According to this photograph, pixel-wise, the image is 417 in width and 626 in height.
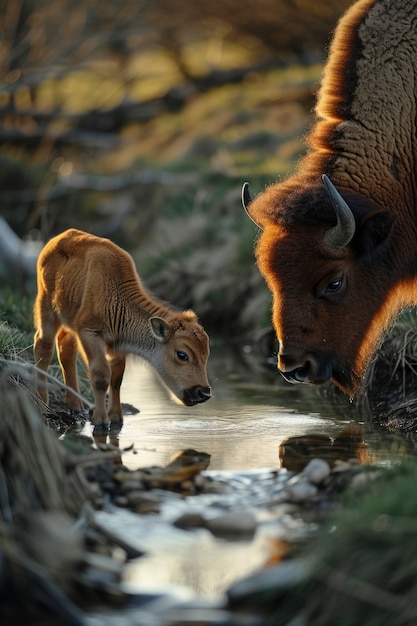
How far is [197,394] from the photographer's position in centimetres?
775

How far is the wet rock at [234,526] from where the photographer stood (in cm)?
513

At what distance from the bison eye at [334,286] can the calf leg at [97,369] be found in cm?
195

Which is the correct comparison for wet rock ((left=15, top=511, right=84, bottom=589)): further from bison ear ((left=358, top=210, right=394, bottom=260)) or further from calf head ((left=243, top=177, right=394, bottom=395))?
bison ear ((left=358, top=210, right=394, bottom=260))

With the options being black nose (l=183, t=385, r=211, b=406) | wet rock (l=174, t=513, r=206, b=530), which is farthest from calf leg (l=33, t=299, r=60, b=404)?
wet rock (l=174, t=513, r=206, b=530)

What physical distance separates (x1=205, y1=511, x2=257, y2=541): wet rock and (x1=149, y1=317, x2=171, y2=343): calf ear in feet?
9.28

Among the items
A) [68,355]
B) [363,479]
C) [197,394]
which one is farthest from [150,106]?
[363,479]

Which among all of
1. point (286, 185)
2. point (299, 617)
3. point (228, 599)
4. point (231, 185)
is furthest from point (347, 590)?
point (231, 185)

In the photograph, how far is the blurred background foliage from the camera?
16797mm

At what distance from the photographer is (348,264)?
6.99 meters

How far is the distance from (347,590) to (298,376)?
283 centimetres

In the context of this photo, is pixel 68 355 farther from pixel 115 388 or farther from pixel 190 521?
pixel 190 521

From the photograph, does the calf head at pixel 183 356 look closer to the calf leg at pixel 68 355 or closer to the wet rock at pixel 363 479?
the calf leg at pixel 68 355

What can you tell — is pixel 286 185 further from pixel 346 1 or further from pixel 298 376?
pixel 346 1

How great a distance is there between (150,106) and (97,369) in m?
13.5
